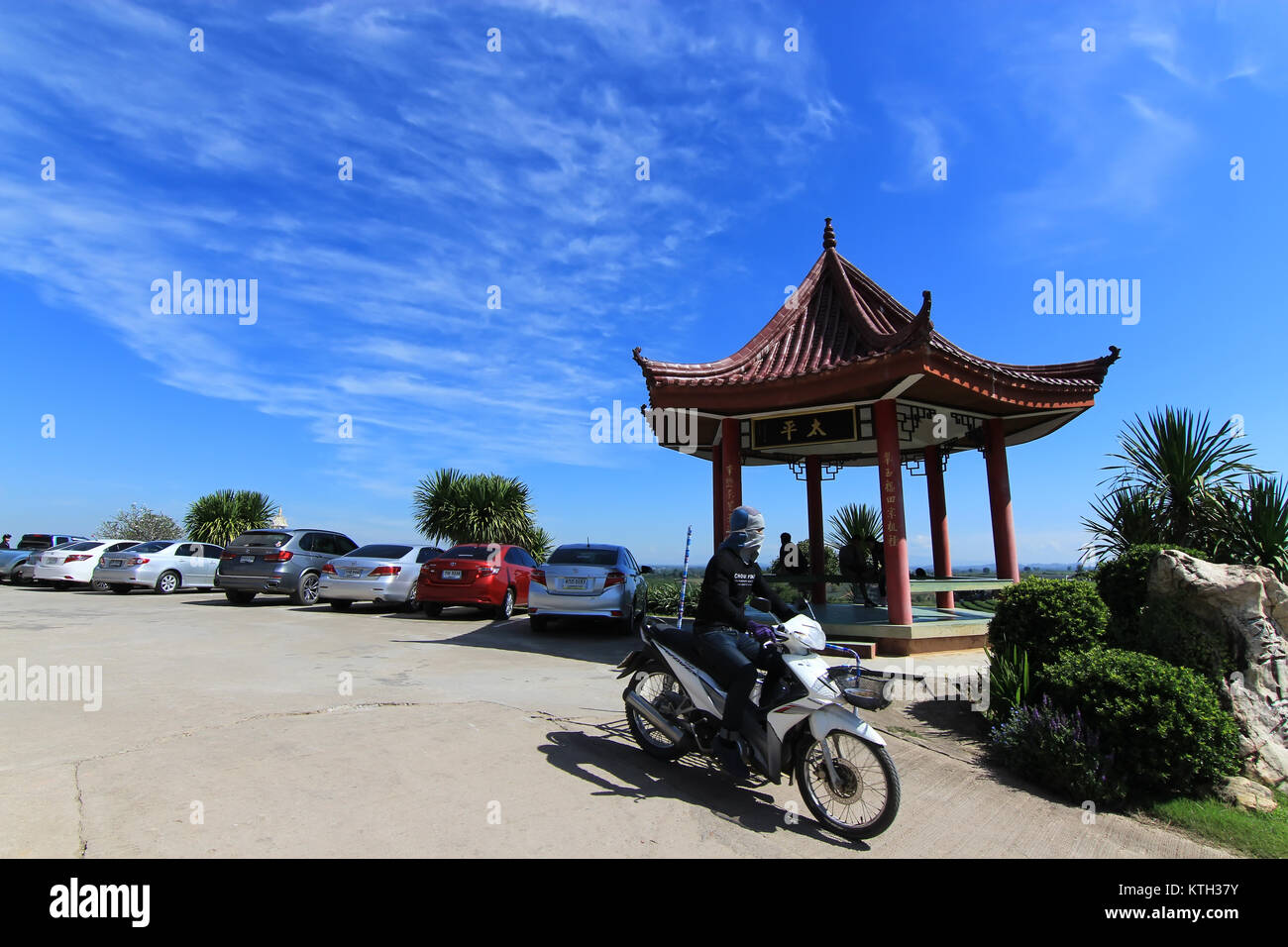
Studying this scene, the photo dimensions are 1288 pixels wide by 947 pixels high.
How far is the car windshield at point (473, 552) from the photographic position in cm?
1349

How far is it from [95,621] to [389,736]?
10.1 meters

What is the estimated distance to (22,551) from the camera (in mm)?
23141

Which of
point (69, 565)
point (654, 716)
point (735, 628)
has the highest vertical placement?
point (69, 565)

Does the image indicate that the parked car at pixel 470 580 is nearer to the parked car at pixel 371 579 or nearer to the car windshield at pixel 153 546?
the parked car at pixel 371 579

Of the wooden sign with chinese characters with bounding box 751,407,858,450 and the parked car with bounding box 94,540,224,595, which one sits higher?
the wooden sign with chinese characters with bounding box 751,407,858,450

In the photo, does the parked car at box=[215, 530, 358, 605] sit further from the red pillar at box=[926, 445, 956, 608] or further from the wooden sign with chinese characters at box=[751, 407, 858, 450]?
the red pillar at box=[926, 445, 956, 608]

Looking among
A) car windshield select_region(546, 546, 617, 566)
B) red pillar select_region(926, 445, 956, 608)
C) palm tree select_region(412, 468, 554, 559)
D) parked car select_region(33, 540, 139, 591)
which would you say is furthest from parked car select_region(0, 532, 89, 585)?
red pillar select_region(926, 445, 956, 608)

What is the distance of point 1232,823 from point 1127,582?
125 inches

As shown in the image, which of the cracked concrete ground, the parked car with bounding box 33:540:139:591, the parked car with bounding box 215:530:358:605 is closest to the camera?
the cracked concrete ground

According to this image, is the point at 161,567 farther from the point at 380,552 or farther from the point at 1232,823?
the point at 1232,823

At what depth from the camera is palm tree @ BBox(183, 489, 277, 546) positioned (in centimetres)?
2673

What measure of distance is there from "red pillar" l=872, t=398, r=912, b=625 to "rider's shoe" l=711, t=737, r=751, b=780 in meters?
5.64

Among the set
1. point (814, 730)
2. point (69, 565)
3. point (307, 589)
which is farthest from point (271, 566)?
point (814, 730)

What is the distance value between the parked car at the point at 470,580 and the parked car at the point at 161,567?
8.83 meters
